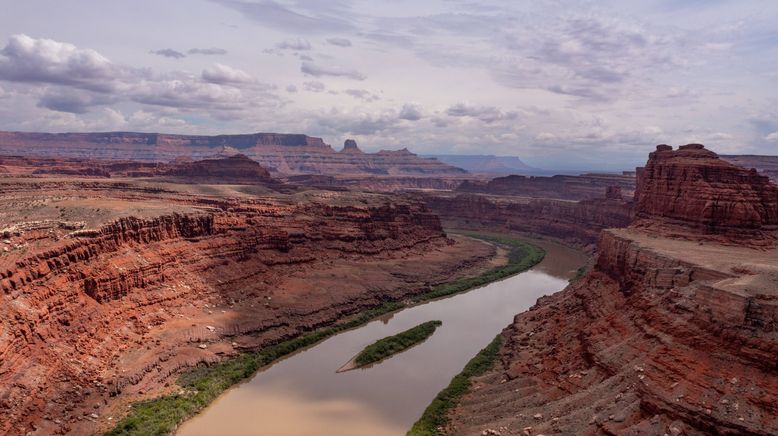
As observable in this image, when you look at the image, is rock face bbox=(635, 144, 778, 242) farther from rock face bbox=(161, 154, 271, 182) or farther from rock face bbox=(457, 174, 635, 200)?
rock face bbox=(161, 154, 271, 182)

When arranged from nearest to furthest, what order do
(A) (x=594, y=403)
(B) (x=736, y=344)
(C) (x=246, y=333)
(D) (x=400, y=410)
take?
1. (B) (x=736, y=344)
2. (A) (x=594, y=403)
3. (D) (x=400, y=410)
4. (C) (x=246, y=333)

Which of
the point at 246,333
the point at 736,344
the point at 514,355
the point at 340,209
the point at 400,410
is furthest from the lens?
the point at 340,209

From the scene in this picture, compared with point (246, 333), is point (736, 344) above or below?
above

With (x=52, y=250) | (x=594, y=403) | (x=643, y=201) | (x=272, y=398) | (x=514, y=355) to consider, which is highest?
(x=643, y=201)

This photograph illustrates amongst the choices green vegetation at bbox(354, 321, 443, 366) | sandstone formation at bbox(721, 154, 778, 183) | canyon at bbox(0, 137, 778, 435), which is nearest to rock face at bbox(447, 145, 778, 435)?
canyon at bbox(0, 137, 778, 435)

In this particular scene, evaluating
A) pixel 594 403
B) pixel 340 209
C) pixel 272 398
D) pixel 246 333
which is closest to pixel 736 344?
pixel 594 403

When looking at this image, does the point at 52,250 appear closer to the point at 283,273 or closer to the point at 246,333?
the point at 246,333

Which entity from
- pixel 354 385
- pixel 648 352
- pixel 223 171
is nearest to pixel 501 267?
pixel 354 385

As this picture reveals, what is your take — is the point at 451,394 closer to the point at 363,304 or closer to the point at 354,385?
the point at 354,385
